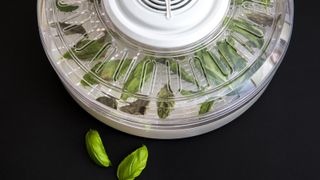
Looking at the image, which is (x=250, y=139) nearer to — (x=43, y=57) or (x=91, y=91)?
(x=91, y=91)

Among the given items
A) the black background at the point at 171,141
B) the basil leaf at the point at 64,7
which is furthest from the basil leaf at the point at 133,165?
the basil leaf at the point at 64,7

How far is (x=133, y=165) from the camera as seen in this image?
1.20m

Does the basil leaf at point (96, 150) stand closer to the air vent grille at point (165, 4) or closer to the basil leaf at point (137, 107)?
the basil leaf at point (137, 107)

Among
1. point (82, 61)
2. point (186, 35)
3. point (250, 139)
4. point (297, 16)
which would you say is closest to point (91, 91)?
point (82, 61)

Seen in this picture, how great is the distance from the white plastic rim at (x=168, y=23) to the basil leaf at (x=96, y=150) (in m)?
0.19

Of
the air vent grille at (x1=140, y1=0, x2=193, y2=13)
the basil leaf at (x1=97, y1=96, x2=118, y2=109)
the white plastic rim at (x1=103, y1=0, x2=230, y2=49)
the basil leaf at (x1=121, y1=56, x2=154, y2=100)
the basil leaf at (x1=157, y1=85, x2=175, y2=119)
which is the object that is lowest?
the basil leaf at (x1=97, y1=96, x2=118, y2=109)

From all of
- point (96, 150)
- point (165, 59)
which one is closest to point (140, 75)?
point (165, 59)

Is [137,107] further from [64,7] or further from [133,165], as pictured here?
[64,7]

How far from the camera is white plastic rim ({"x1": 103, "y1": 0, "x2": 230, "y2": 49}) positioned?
3.97 ft

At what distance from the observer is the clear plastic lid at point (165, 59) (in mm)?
1216

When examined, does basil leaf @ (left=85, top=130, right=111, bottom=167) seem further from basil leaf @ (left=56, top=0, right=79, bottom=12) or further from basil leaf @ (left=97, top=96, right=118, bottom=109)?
basil leaf @ (left=56, top=0, right=79, bottom=12)

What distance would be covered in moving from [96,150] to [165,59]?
0.20 meters

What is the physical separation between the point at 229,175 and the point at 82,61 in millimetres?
339

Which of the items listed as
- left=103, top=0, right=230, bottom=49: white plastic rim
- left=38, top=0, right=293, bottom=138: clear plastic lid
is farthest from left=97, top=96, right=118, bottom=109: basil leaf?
left=103, top=0, right=230, bottom=49: white plastic rim
